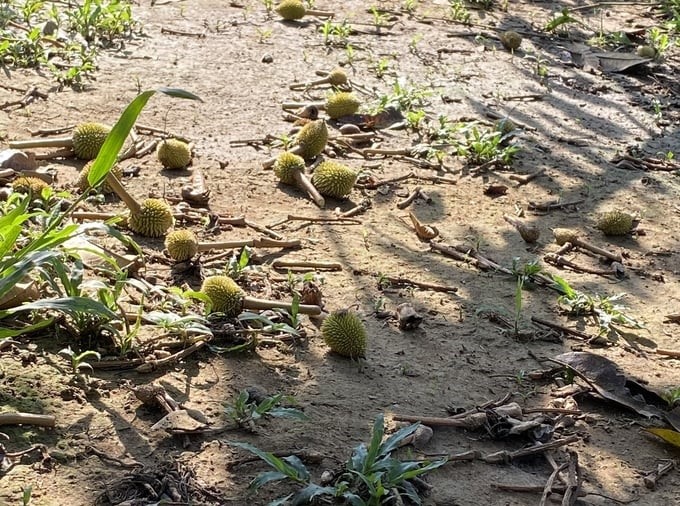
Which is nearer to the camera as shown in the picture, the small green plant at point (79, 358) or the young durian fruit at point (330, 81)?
the small green plant at point (79, 358)

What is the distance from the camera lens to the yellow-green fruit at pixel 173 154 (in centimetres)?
468

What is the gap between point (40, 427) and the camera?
2637 millimetres

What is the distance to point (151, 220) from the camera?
13.0 feet

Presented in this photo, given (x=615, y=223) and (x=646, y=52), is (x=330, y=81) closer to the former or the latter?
(x=615, y=223)

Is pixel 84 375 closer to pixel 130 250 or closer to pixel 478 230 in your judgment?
pixel 130 250

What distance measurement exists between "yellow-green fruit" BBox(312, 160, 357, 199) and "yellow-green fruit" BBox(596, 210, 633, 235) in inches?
53.1

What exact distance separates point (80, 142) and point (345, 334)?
7.04 ft

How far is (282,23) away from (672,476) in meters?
5.44

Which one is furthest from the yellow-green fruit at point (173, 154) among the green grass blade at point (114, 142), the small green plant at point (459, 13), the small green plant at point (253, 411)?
the small green plant at point (459, 13)

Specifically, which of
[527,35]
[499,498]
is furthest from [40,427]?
[527,35]

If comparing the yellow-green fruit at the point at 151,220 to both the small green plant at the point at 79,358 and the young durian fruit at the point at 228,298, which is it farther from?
the small green plant at the point at 79,358

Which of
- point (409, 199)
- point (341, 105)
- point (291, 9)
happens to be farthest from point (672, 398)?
point (291, 9)

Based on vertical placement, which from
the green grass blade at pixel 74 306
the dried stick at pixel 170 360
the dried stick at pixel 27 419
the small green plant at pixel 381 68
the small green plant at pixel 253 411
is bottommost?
the small green plant at pixel 381 68

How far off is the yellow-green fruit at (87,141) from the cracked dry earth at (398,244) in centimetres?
9
